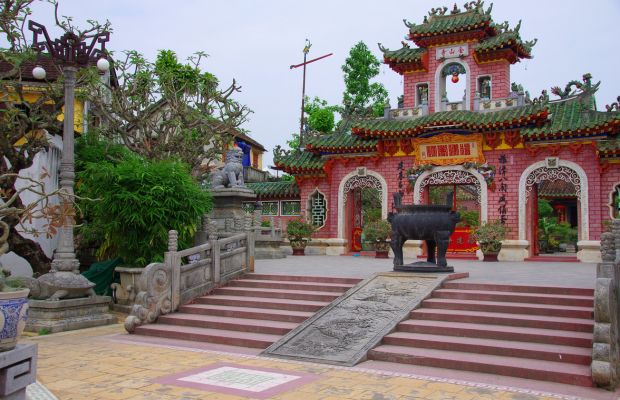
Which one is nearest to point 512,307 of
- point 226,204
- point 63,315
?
point 63,315

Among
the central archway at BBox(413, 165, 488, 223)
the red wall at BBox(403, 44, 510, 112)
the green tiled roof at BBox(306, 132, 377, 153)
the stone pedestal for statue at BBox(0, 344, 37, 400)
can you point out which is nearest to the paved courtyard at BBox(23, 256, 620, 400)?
the stone pedestal for statue at BBox(0, 344, 37, 400)

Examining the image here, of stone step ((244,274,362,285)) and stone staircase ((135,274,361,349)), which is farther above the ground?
stone step ((244,274,362,285))

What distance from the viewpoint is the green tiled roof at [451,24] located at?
17.2 m

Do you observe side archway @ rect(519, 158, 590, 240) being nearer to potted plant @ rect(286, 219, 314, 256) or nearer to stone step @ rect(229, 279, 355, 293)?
potted plant @ rect(286, 219, 314, 256)

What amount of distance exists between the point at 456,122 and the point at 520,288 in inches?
341

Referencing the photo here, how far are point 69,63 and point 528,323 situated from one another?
296 inches

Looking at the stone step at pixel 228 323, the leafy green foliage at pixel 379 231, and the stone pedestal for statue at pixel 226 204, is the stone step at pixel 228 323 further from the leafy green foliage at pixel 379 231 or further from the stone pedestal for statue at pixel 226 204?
the leafy green foliage at pixel 379 231

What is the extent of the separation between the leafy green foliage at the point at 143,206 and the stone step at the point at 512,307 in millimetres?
5191

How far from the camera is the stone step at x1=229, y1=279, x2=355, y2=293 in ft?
30.3

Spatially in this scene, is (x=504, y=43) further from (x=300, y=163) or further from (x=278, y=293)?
(x=278, y=293)

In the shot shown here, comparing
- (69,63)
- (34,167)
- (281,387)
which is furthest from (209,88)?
(281,387)

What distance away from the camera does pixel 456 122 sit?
16266 mm

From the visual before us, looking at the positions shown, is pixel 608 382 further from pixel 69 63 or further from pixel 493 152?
pixel 493 152

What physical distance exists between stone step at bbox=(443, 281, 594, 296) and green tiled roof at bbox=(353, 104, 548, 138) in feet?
27.5
